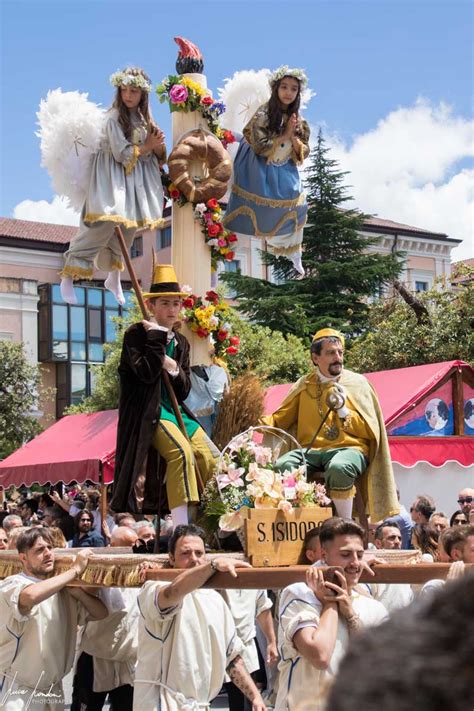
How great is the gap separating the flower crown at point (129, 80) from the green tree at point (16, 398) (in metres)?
32.5

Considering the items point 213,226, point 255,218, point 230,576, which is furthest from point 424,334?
point 230,576

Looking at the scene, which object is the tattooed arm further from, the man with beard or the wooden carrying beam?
the man with beard

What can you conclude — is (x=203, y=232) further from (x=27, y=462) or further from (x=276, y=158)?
(x=27, y=462)

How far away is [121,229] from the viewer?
8.24 metres

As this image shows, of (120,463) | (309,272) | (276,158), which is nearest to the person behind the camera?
(120,463)

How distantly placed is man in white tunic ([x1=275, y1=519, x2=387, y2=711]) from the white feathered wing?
4.23 metres

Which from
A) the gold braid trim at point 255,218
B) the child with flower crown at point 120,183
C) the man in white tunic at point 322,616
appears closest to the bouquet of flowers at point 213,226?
the gold braid trim at point 255,218

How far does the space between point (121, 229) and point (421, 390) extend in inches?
261

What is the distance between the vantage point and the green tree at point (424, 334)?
24828 millimetres

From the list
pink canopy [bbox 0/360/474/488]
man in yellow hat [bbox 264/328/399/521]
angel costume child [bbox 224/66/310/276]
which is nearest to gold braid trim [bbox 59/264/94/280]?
angel costume child [bbox 224/66/310/276]

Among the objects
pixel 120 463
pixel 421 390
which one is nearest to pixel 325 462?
pixel 120 463

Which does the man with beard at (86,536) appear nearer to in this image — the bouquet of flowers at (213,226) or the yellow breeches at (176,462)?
the bouquet of flowers at (213,226)

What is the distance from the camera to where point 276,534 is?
5.86m

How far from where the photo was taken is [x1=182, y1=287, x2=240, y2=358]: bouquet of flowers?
827cm
